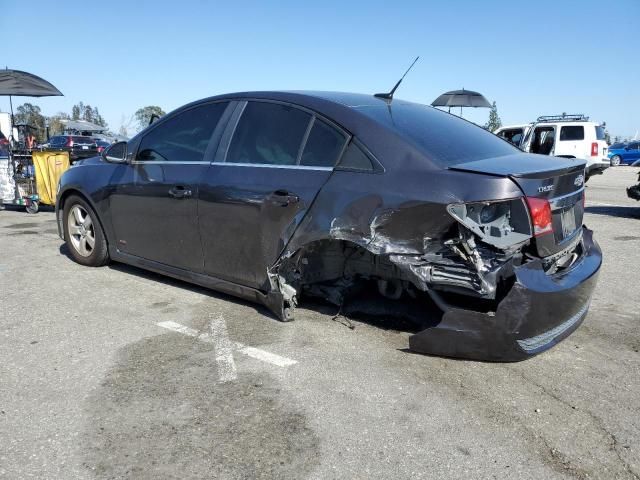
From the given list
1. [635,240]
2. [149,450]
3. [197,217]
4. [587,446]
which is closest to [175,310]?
[197,217]

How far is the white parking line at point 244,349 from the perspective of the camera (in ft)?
10.8

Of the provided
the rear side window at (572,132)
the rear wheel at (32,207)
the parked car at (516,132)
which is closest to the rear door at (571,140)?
the rear side window at (572,132)

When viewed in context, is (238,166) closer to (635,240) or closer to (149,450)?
(149,450)

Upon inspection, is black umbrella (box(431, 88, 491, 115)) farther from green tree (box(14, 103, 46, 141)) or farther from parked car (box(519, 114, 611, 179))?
green tree (box(14, 103, 46, 141))

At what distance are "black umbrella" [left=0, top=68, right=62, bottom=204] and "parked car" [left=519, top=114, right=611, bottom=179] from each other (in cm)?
1272

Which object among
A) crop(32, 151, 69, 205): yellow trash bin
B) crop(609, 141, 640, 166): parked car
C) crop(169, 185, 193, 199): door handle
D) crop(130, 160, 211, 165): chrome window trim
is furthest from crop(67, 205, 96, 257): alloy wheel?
crop(609, 141, 640, 166): parked car

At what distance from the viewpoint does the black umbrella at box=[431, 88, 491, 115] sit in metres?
20.2

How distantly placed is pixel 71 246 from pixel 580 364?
4957 mm

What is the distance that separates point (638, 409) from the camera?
108 inches

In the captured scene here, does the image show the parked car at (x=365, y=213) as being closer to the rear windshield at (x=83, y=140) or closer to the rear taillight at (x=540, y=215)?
the rear taillight at (x=540, y=215)

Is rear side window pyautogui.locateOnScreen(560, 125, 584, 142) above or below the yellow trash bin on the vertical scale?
above

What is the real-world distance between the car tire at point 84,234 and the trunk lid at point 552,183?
12.2ft

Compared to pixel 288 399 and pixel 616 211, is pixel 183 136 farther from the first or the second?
pixel 616 211

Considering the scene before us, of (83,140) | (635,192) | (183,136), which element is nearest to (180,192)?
(183,136)
